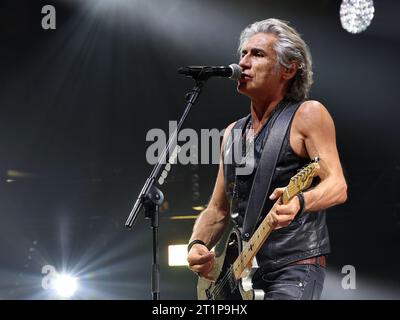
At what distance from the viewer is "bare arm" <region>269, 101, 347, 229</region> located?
2.19m

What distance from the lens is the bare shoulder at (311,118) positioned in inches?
99.7

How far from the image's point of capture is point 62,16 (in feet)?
18.6

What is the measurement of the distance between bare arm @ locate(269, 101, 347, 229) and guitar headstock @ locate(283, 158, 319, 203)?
0.03 metres

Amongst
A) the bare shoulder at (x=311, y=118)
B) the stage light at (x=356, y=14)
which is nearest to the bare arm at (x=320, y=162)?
the bare shoulder at (x=311, y=118)

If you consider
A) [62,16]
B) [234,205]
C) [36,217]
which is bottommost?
[234,205]

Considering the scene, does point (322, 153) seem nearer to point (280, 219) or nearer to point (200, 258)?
point (280, 219)

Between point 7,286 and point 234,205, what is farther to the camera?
point 7,286

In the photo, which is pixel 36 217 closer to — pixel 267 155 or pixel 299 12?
pixel 299 12

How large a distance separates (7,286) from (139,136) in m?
1.85

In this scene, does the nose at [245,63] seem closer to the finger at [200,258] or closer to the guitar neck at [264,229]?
the guitar neck at [264,229]

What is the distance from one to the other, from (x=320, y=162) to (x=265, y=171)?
0.80 feet

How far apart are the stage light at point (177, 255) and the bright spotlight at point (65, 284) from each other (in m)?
0.98
